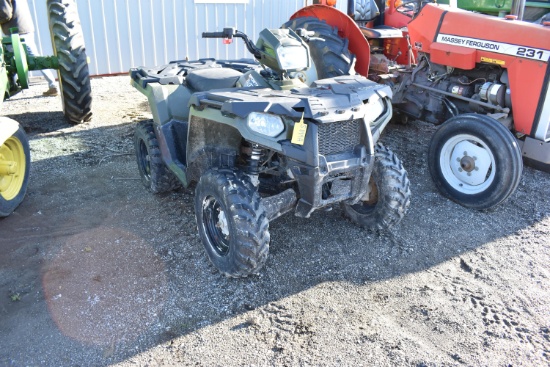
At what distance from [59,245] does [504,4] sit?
4.71m

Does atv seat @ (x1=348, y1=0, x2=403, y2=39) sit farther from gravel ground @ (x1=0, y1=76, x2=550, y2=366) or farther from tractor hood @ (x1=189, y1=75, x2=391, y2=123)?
tractor hood @ (x1=189, y1=75, x2=391, y2=123)

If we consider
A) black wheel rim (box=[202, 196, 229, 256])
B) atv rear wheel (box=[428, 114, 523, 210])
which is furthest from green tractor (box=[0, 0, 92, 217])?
atv rear wheel (box=[428, 114, 523, 210])

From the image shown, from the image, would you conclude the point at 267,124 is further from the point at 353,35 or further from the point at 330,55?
the point at 353,35

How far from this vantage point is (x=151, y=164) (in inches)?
158

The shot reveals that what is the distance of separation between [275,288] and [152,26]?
6.89 m

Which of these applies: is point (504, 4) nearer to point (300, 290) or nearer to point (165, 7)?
point (300, 290)

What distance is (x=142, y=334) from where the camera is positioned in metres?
2.64

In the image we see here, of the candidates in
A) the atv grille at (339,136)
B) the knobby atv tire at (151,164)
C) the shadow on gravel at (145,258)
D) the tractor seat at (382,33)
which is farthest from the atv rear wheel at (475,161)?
the knobby atv tire at (151,164)

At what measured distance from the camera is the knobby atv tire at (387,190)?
3.37 metres

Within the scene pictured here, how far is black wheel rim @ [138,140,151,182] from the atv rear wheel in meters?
2.60

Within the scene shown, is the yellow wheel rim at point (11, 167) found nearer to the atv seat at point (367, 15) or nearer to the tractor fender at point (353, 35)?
the tractor fender at point (353, 35)

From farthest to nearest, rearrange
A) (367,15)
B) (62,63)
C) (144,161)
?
1. (367,15)
2. (62,63)
3. (144,161)

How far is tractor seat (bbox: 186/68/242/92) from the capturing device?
12.7ft

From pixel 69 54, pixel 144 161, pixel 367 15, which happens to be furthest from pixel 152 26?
pixel 144 161
